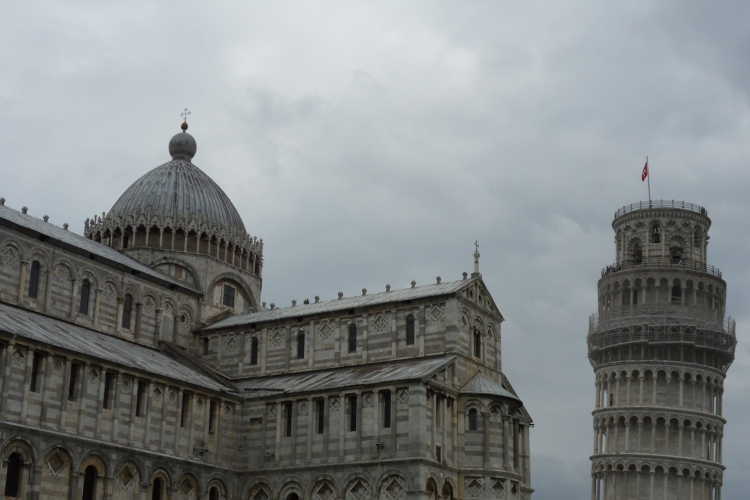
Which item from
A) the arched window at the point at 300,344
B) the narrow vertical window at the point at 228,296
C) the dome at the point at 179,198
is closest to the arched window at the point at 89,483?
the arched window at the point at 300,344

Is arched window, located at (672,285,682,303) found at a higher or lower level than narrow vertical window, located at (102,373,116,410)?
higher

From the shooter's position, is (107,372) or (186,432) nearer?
(107,372)

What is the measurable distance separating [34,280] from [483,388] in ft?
79.1

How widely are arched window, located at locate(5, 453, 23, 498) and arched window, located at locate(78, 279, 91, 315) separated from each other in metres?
13.8

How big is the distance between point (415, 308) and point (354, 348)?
426 centimetres

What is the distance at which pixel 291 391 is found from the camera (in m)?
58.1

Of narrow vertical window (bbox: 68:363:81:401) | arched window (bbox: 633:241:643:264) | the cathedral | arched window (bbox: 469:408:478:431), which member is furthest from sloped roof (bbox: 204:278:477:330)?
arched window (bbox: 633:241:643:264)

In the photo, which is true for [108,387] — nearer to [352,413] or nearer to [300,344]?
[352,413]

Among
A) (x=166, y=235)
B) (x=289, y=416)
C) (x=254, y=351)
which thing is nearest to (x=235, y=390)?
(x=289, y=416)

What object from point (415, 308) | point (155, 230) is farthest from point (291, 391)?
point (155, 230)

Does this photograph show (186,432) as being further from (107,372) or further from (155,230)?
(155,230)

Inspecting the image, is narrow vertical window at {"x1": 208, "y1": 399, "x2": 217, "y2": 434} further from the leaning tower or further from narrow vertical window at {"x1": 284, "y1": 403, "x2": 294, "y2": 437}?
the leaning tower

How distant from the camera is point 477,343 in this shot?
200 ft

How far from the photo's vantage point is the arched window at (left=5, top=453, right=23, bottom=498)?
46.9m
